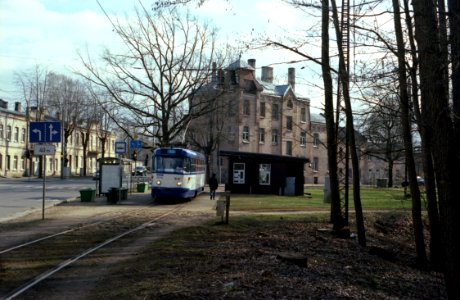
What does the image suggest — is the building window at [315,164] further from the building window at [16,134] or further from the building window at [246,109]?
the building window at [16,134]

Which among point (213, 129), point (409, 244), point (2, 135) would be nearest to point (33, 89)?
point (2, 135)

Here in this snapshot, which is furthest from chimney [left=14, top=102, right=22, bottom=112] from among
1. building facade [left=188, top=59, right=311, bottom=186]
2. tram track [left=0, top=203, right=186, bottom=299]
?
tram track [left=0, top=203, right=186, bottom=299]

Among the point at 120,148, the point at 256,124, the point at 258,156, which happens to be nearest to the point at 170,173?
the point at 120,148

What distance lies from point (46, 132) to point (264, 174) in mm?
28927

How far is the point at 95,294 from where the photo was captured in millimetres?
8164

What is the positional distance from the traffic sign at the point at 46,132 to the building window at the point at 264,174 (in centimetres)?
2846

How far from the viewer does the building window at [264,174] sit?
46406 mm

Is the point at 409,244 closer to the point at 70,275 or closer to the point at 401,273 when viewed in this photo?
the point at 401,273

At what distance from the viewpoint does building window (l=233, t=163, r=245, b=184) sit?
46156mm

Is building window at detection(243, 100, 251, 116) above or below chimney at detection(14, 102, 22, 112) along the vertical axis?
below

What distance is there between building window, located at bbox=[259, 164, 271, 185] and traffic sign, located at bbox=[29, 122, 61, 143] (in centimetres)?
2846

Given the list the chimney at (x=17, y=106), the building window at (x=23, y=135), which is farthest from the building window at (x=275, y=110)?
the chimney at (x=17, y=106)

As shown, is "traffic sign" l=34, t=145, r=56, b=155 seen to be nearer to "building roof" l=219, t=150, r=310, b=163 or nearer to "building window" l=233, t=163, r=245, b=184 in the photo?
"building roof" l=219, t=150, r=310, b=163

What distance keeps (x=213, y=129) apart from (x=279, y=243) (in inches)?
2157
